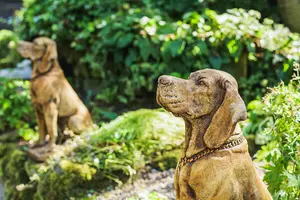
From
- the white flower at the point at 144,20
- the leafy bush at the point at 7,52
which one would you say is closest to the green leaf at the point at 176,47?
the white flower at the point at 144,20

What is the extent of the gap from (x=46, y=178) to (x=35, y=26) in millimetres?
4502

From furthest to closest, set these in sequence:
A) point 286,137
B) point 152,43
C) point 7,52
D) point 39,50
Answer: point 7,52, point 152,43, point 39,50, point 286,137

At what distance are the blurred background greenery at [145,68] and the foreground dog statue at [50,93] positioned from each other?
252mm

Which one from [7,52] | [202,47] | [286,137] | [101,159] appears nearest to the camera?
[286,137]

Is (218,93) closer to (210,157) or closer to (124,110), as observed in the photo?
(210,157)

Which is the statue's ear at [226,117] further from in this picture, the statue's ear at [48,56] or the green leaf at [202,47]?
the green leaf at [202,47]

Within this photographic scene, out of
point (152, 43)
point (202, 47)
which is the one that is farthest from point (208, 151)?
point (152, 43)

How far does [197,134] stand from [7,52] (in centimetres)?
863

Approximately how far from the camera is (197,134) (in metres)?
2.41

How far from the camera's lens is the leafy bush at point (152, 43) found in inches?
231

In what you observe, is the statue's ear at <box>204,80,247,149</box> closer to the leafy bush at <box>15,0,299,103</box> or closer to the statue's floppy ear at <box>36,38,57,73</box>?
the statue's floppy ear at <box>36,38,57,73</box>

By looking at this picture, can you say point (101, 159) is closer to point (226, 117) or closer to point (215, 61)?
point (226, 117)

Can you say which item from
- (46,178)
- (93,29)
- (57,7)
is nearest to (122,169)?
(46,178)

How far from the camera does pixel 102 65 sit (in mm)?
7129
